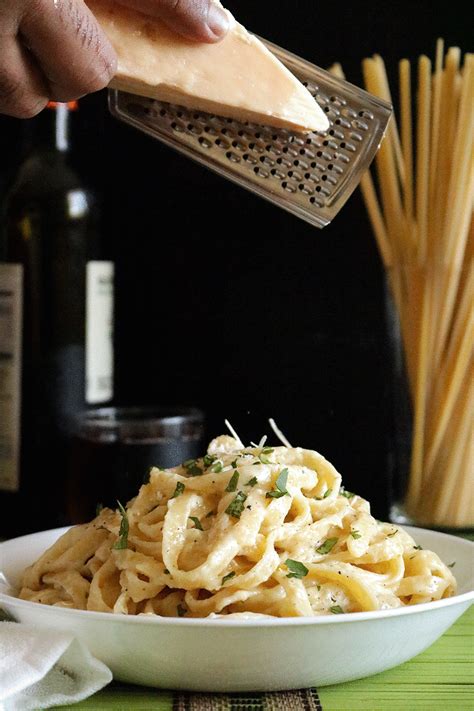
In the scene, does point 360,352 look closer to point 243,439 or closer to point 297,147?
point 243,439

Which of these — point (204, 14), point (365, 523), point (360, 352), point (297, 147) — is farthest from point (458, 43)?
point (365, 523)

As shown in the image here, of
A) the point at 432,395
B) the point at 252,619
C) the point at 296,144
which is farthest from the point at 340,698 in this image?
the point at 432,395

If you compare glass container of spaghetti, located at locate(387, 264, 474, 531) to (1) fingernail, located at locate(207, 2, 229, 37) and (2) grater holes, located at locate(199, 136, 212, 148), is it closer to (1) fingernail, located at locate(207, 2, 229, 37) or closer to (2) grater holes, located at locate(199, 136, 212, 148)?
(2) grater holes, located at locate(199, 136, 212, 148)

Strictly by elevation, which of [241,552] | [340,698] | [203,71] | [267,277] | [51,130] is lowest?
[340,698]

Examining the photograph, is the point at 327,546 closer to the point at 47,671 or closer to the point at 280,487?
the point at 280,487

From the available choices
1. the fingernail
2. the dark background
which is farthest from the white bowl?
the dark background

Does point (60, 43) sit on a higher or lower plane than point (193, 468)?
higher
